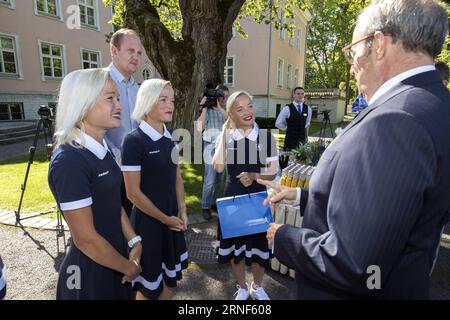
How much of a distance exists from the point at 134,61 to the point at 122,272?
2.48 m

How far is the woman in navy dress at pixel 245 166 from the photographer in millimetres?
3090

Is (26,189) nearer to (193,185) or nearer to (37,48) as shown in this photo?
(193,185)

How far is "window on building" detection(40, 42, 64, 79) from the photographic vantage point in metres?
18.4

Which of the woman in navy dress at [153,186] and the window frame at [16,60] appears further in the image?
the window frame at [16,60]

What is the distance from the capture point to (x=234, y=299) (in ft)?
10.3

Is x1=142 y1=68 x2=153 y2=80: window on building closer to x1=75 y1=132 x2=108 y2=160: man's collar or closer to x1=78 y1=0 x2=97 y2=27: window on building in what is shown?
x1=78 y1=0 x2=97 y2=27: window on building

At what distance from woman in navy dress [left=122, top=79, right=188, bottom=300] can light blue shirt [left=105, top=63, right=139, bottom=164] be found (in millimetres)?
825

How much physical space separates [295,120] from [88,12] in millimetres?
19984

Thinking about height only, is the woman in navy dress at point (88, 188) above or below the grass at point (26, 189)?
above

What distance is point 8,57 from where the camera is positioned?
1677 centimetres

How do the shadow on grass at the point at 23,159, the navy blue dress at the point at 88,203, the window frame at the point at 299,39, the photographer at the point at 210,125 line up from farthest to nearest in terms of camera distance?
the window frame at the point at 299,39
the shadow on grass at the point at 23,159
the photographer at the point at 210,125
the navy blue dress at the point at 88,203

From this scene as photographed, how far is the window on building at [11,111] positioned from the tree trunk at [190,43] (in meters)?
12.6

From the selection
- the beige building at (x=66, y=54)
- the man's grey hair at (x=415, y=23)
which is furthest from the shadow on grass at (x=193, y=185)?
the beige building at (x=66, y=54)

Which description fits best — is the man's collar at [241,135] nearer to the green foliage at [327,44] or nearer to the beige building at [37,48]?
the beige building at [37,48]
